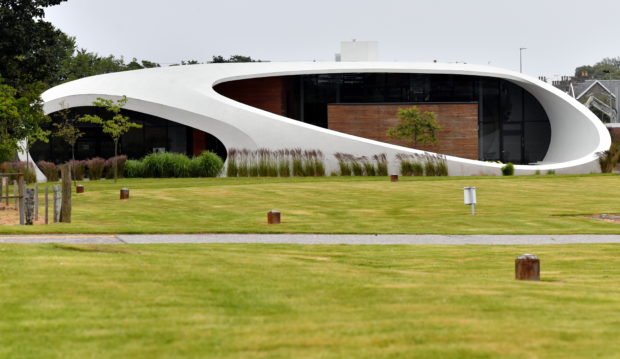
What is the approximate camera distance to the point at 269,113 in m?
41.1

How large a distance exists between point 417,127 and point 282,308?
3655 centimetres

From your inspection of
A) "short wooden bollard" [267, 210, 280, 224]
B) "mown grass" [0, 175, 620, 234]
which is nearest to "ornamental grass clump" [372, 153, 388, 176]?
"mown grass" [0, 175, 620, 234]

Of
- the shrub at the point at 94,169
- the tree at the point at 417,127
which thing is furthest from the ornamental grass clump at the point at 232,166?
the tree at the point at 417,127

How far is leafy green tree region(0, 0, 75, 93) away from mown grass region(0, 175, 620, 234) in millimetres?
4410

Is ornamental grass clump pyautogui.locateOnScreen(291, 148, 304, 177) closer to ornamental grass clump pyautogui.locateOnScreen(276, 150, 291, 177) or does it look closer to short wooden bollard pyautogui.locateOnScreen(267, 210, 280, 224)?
ornamental grass clump pyautogui.locateOnScreen(276, 150, 291, 177)

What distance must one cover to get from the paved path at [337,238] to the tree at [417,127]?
27.1 meters

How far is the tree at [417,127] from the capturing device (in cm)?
4353

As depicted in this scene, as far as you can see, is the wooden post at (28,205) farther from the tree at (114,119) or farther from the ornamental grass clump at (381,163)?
the ornamental grass clump at (381,163)

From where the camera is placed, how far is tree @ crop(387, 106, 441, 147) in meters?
43.5

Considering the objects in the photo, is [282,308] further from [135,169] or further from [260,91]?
[260,91]

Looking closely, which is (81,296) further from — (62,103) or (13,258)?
(62,103)

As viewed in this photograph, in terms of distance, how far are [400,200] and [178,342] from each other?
727 inches

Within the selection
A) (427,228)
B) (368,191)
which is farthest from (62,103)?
(427,228)

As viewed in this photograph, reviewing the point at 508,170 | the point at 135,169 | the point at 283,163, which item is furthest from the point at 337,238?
the point at 135,169
